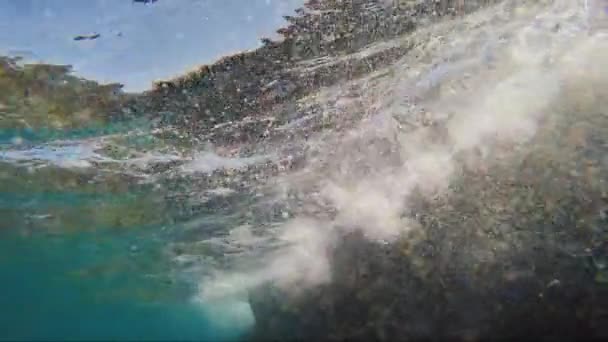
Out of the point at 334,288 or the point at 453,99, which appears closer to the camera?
the point at 453,99

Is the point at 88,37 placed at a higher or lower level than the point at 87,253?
higher

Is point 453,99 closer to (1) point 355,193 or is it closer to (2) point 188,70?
(1) point 355,193

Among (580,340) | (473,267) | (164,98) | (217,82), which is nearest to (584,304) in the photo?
(580,340)

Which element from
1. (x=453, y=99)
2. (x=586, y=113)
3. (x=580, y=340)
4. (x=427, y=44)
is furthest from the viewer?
(x=580, y=340)

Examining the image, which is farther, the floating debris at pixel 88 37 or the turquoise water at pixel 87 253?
the turquoise water at pixel 87 253

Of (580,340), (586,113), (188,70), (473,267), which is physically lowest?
(580,340)

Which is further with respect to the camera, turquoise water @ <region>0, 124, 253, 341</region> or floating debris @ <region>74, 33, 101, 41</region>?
turquoise water @ <region>0, 124, 253, 341</region>

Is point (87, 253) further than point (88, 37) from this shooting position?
Yes

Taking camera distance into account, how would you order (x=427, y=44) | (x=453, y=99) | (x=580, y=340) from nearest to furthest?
(x=427, y=44) → (x=453, y=99) → (x=580, y=340)
